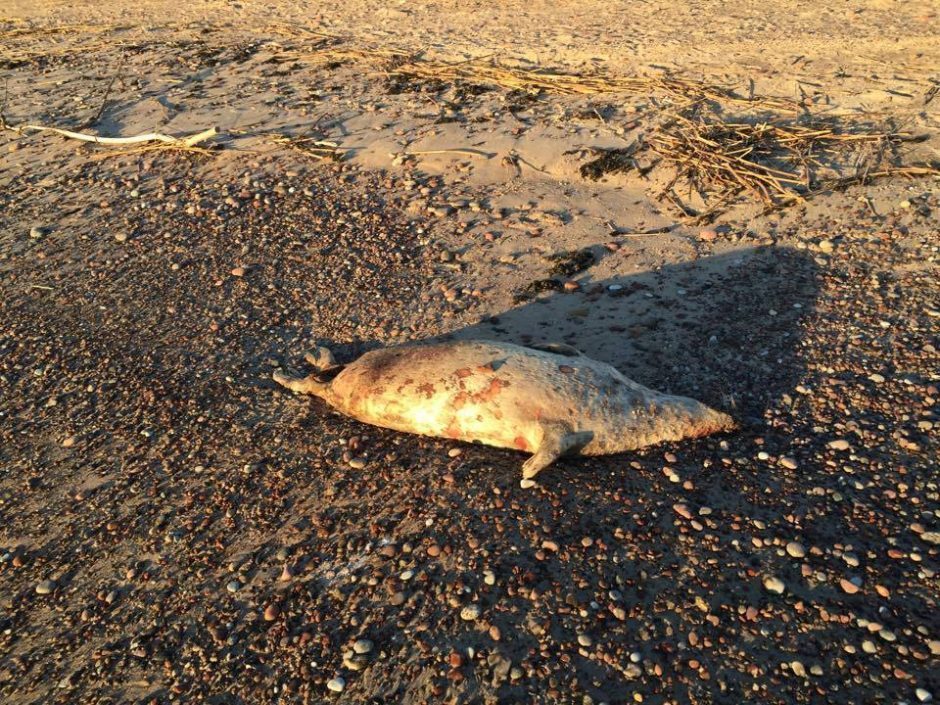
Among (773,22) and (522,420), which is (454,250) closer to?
(522,420)

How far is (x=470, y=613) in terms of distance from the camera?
3.69 meters

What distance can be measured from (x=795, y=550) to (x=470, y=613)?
180 cm

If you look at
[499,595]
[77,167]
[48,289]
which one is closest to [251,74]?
[77,167]

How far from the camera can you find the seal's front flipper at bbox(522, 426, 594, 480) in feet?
14.3

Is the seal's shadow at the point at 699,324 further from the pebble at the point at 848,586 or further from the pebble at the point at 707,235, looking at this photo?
the pebble at the point at 848,586

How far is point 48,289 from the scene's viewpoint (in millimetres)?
6668

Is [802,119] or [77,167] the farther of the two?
[77,167]

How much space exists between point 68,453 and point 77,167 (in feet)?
15.4

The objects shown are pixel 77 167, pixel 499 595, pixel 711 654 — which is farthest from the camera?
pixel 77 167

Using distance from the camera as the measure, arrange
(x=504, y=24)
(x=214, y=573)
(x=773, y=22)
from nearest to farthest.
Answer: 1. (x=214, y=573)
2. (x=773, y=22)
3. (x=504, y=24)

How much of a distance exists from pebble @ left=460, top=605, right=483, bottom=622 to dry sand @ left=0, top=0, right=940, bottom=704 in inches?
0.9

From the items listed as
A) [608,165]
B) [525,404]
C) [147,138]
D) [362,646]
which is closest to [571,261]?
[608,165]

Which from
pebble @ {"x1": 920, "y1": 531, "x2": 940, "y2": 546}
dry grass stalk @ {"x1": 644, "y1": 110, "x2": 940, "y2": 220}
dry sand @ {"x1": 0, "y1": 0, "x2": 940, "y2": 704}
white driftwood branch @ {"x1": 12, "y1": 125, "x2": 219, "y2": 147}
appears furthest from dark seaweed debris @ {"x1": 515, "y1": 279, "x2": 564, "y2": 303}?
white driftwood branch @ {"x1": 12, "y1": 125, "x2": 219, "y2": 147}

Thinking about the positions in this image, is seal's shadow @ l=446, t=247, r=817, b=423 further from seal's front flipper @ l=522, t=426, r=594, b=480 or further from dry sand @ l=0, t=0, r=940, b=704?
seal's front flipper @ l=522, t=426, r=594, b=480
